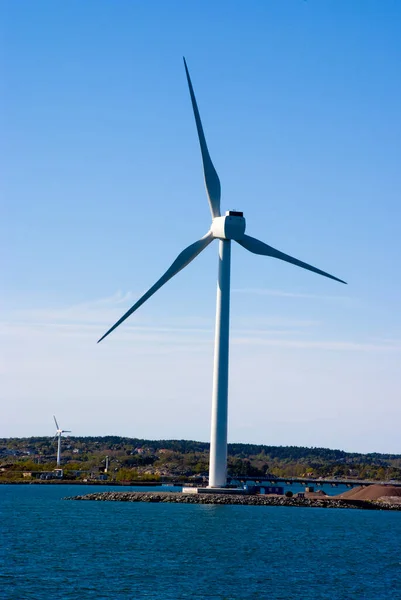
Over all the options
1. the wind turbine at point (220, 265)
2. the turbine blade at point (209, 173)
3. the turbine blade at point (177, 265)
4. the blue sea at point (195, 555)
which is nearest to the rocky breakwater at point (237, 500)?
the wind turbine at point (220, 265)

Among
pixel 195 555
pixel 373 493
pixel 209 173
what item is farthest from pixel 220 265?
pixel 195 555

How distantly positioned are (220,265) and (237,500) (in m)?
28.3

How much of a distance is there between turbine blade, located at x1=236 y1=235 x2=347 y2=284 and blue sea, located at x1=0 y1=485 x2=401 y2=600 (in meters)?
28.0

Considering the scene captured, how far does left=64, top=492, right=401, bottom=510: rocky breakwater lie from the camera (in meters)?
128

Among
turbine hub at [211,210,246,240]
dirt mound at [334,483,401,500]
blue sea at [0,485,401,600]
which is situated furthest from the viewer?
dirt mound at [334,483,401,500]

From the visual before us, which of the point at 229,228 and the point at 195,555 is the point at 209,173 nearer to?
the point at 229,228

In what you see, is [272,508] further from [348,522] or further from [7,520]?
[7,520]

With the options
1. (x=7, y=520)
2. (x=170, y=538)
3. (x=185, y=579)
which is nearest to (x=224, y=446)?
(x=7, y=520)

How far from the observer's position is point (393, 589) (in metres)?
61.0

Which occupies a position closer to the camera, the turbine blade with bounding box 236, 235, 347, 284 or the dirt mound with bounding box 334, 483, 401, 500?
the turbine blade with bounding box 236, 235, 347, 284

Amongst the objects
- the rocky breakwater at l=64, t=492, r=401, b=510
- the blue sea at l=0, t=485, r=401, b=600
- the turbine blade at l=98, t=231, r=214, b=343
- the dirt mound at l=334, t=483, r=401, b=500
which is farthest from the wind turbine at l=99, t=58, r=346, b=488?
the dirt mound at l=334, t=483, r=401, b=500

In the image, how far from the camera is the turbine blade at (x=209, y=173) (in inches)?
4877

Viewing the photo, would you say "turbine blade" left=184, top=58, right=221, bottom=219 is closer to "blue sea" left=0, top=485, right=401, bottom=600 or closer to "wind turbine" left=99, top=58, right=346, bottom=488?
"wind turbine" left=99, top=58, right=346, bottom=488

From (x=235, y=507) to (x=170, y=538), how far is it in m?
41.1
